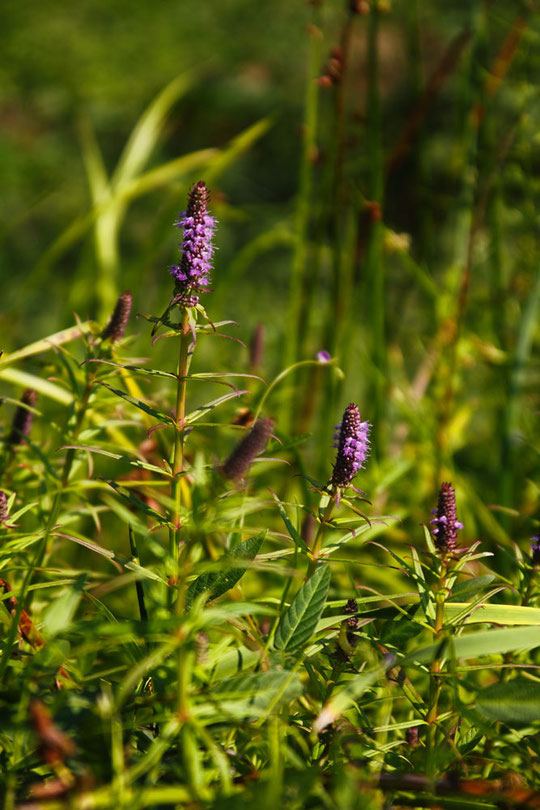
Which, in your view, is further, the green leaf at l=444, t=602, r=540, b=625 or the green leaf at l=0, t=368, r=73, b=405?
the green leaf at l=0, t=368, r=73, b=405

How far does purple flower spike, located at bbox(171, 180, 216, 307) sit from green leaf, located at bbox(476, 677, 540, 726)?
0.43 metres

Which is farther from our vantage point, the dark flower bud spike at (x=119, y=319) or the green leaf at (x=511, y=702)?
the dark flower bud spike at (x=119, y=319)

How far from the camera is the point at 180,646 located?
0.48 meters

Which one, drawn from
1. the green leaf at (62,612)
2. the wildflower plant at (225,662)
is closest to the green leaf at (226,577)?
the wildflower plant at (225,662)

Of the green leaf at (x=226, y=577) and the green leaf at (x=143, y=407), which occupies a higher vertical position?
the green leaf at (x=143, y=407)

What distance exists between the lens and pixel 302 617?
2.04 feet

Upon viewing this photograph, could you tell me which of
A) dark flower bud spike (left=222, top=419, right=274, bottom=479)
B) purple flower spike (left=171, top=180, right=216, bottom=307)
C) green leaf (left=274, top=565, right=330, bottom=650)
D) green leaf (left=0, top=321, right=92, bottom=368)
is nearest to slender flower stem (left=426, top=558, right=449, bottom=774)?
green leaf (left=274, top=565, right=330, bottom=650)

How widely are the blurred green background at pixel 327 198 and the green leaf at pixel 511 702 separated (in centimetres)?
31

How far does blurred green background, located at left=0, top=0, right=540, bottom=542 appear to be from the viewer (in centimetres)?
136

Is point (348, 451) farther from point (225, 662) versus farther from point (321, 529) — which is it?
point (225, 662)

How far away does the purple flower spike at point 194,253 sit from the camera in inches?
24.8

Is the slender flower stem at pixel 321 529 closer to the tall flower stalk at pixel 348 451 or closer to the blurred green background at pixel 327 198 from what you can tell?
the tall flower stalk at pixel 348 451

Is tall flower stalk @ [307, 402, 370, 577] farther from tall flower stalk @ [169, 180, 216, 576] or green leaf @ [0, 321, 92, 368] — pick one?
green leaf @ [0, 321, 92, 368]

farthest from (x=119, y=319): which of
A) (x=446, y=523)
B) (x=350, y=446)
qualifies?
(x=446, y=523)
